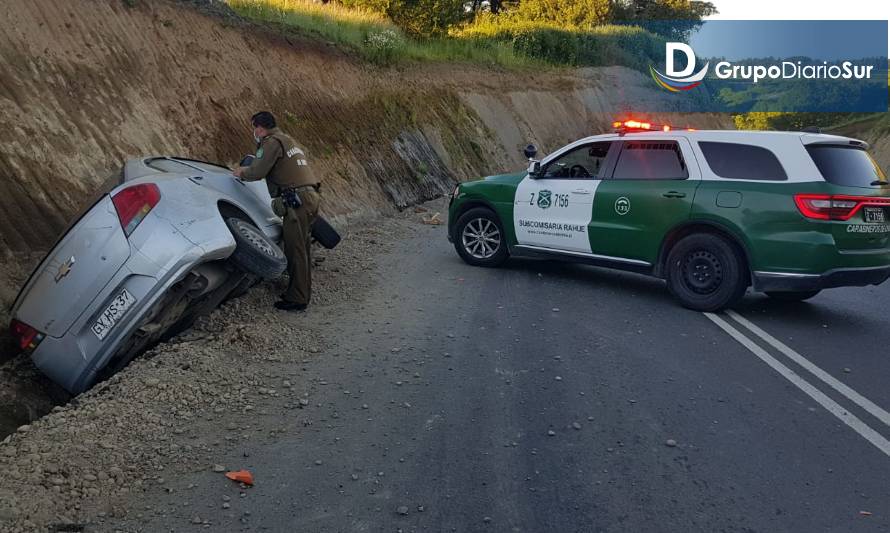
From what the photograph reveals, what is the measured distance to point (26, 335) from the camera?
5.27m

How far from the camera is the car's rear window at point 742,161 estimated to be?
7.46 meters

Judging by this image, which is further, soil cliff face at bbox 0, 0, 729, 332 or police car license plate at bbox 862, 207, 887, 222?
Result: soil cliff face at bbox 0, 0, 729, 332

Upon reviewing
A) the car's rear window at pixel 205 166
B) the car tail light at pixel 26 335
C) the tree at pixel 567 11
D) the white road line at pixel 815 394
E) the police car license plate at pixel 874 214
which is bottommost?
the white road line at pixel 815 394

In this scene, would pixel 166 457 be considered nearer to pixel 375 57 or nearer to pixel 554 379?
→ pixel 554 379

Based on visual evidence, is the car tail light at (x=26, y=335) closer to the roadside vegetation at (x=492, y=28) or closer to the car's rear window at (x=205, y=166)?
the car's rear window at (x=205, y=166)

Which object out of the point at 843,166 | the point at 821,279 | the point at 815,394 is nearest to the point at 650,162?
the point at 843,166

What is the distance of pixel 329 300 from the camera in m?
7.73

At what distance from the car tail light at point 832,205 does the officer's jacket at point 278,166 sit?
15.4 feet

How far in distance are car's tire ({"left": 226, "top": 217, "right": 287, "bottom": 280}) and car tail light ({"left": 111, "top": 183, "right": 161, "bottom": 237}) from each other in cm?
78

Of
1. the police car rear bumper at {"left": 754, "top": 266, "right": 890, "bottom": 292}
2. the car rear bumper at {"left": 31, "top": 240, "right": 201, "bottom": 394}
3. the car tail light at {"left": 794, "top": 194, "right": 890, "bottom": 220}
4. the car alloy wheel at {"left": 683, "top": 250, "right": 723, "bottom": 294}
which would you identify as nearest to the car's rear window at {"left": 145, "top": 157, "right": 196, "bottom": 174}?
the car rear bumper at {"left": 31, "top": 240, "right": 201, "bottom": 394}

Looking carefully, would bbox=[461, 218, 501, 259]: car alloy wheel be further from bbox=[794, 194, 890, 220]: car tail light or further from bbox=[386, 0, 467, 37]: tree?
bbox=[386, 0, 467, 37]: tree

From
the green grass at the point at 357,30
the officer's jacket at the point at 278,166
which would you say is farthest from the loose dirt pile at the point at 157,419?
the green grass at the point at 357,30

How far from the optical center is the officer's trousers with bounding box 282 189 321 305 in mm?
7172

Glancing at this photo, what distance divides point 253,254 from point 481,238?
4.43 m
